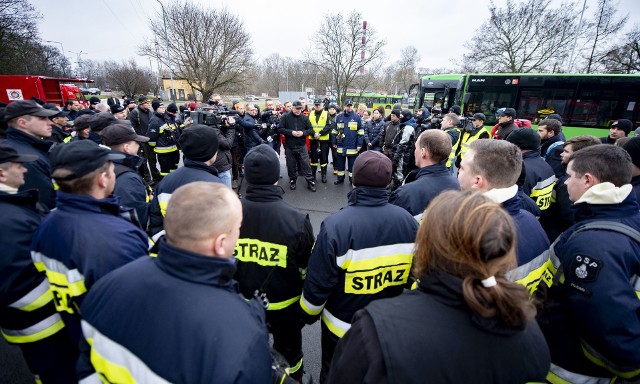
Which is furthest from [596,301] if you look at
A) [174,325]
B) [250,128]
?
[250,128]

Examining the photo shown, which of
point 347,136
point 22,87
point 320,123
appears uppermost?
point 22,87

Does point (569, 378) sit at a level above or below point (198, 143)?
below

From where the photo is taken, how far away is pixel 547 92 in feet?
38.2

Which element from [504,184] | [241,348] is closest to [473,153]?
[504,184]

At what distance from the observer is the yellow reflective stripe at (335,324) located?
2.04 metres

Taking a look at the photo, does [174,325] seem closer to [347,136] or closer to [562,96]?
[347,136]

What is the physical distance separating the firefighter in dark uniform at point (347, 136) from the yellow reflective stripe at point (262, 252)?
6.15 meters

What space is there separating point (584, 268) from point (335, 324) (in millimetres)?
1512

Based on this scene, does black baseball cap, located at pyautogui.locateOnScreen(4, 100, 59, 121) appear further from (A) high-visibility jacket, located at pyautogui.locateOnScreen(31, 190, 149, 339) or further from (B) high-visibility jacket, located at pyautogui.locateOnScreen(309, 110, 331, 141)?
(B) high-visibility jacket, located at pyautogui.locateOnScreen(309, 110, 331, 141)

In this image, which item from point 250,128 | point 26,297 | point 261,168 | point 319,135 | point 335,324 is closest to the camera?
point 26,297

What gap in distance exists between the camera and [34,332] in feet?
6.37

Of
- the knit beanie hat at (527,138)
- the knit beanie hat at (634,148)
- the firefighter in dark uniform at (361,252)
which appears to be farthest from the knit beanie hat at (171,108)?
the knit beanie hat at (634,148)

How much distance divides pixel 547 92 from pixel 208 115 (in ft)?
42.8

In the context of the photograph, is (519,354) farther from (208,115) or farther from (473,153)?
(208,115)
